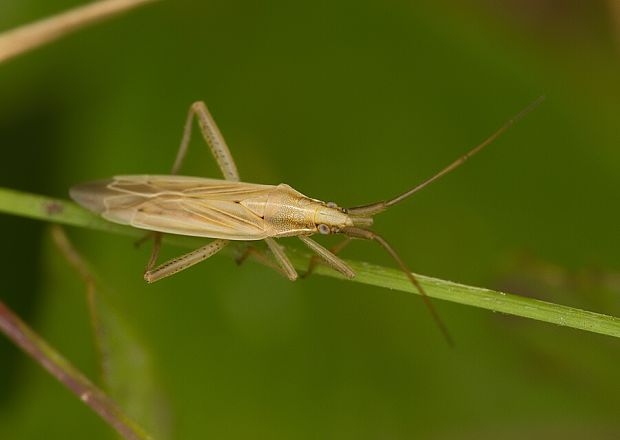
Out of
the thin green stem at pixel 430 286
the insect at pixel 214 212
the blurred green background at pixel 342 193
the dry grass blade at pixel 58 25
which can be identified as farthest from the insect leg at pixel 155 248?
the dry grass blade at pixel 58 25

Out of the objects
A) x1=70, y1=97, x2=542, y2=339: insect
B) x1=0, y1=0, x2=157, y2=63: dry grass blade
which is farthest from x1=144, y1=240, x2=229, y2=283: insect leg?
x1=0, y1=0, x2=157, y2=63: dry grass blade

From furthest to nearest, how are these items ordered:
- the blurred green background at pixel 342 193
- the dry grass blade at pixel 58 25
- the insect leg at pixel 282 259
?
the blurred green background at pixel 342 193 < the dry grass blade at pixel 58 25 < the insect leg at pixel 282 259

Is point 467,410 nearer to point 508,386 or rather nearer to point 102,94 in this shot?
point 508,386

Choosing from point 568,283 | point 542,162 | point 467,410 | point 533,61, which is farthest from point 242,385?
point 533,61

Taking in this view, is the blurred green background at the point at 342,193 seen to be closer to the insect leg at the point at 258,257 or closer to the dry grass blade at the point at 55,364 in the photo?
the dry grass blade at the point at 55,364

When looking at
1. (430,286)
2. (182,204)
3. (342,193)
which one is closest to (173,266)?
(182,204)

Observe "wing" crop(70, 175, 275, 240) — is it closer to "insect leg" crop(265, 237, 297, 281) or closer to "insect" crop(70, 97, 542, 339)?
"insect" crop(70, 97, 542, 339)
